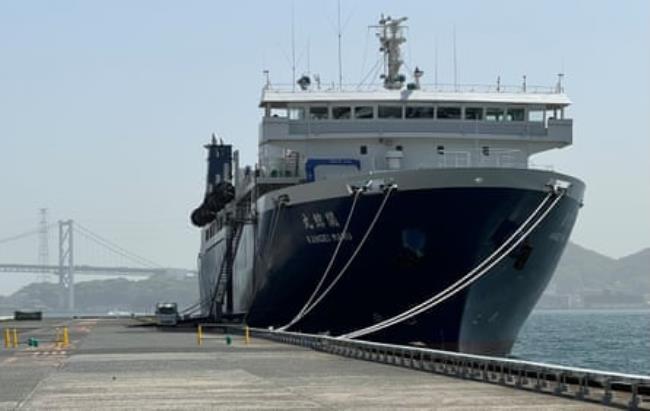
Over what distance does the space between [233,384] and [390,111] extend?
21.3 metres

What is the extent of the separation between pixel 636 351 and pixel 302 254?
25954 mm

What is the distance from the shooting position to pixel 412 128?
42.1 m

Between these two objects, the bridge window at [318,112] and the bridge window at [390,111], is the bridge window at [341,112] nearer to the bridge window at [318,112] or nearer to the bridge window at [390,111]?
the bridge window at [318,112]

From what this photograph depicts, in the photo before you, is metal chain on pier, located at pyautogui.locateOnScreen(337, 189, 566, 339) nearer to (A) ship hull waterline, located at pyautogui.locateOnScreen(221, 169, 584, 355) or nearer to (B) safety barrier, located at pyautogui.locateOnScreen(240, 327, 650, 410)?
(A) ship hull waterline, located at pyautogui.locateOnScreen(221, 169, 584, 355)

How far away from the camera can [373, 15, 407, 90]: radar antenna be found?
48031 mm

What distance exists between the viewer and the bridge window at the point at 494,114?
1693 inches

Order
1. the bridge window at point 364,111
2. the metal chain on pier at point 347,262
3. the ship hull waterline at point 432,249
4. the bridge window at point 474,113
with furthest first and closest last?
the bridge window at point 474,113 → the bridge window at point 364,111 → the metal chain on pier at point 347,262 → the ship hull waterline at point 432,249

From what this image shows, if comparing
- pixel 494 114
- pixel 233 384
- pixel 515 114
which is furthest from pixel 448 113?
pixel 233 384

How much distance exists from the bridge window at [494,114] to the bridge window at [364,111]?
11.8 ft

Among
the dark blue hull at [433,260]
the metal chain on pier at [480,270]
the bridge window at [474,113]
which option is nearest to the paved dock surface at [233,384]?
the metal chain on pier at [480,270]

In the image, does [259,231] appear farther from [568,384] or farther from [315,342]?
[568,384]

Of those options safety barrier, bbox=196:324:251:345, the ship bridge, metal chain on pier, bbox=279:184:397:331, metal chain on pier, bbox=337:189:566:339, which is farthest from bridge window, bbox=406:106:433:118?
safety barrier, bbox=196:324:251:345

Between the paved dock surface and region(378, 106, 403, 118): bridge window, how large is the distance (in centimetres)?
1091

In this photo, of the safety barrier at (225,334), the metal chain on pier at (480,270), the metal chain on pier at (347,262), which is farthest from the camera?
the safety barrier at (225,334)
